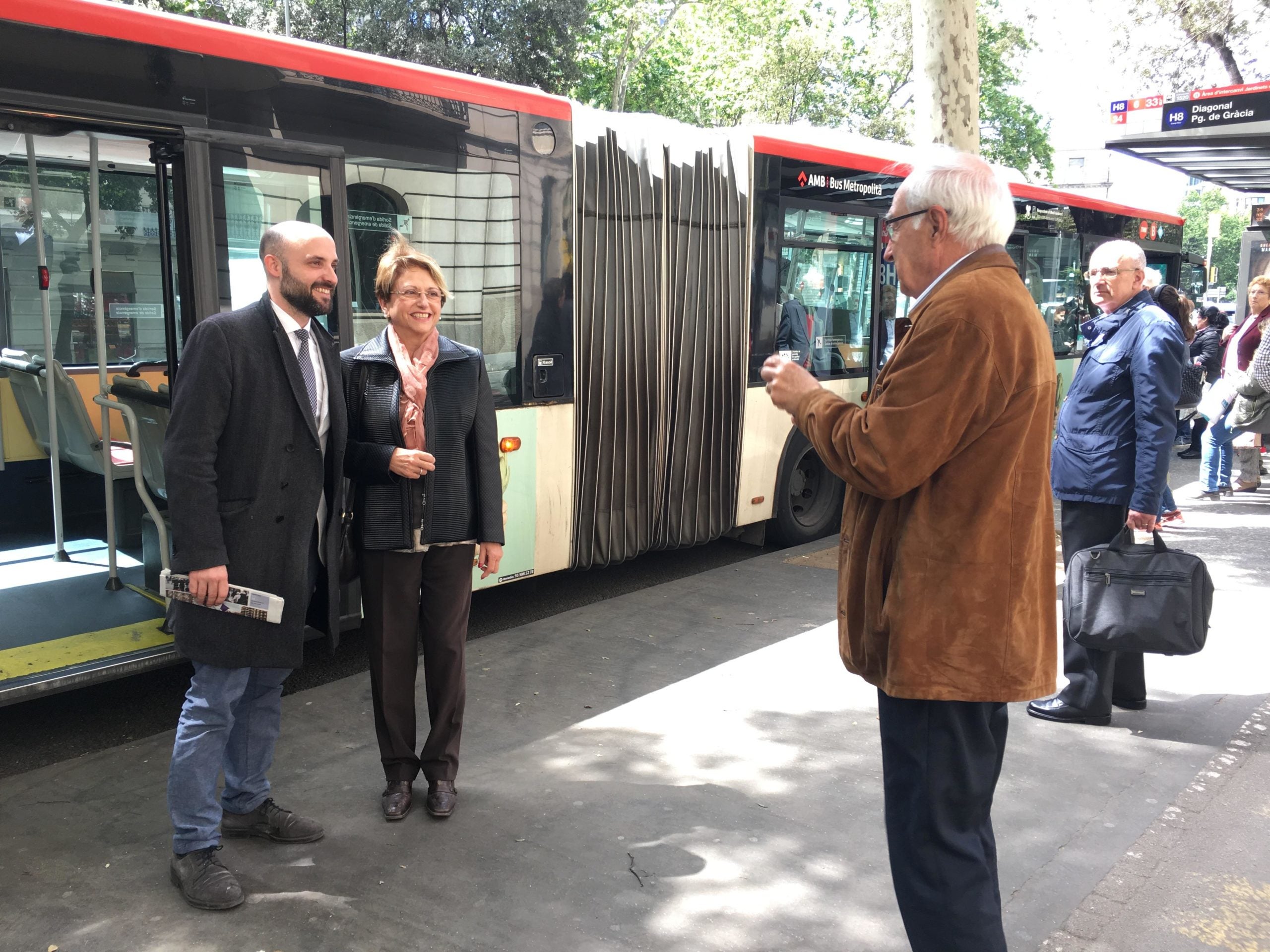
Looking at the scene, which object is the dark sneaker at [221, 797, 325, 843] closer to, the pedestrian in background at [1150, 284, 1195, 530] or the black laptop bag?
the black laptop bag

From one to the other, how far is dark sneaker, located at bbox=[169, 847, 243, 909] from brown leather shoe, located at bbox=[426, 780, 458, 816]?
0.72m

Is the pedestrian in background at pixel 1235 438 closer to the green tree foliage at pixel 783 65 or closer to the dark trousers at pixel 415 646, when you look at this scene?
the dark trousers at pixel 415 646

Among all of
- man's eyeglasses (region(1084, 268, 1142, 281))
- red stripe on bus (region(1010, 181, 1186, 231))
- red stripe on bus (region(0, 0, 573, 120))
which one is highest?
red stripe on bus (region(1010, 181, 1186, 231))

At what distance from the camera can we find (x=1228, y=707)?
498 cm

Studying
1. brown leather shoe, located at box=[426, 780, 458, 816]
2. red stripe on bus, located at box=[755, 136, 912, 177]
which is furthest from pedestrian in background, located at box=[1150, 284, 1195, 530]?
brown leather shoe, located at box=[426, 780, 458, 816]

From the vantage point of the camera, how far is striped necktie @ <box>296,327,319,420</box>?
11.0ft

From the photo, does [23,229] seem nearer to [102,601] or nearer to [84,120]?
[102,601]

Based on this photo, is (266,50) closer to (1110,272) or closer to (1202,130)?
(1110,272)

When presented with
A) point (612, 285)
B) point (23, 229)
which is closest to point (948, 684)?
point (612, 285)

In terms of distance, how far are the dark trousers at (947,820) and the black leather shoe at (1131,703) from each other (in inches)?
110

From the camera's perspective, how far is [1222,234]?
95500 millimetres

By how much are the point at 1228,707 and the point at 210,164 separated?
5010mm

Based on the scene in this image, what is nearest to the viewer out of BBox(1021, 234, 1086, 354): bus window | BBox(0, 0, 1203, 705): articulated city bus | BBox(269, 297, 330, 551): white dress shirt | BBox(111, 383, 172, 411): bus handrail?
BBox(269, 297, 330, 551): white dress shirt

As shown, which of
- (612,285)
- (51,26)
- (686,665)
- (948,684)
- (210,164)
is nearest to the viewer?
(948,684)
